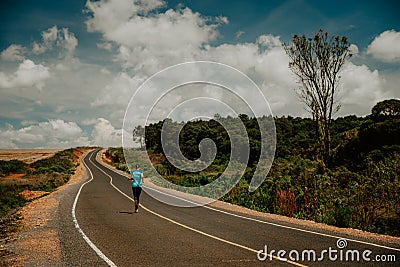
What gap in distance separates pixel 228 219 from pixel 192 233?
3.08m

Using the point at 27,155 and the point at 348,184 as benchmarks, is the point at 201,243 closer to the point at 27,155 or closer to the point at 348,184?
the point at 348,184

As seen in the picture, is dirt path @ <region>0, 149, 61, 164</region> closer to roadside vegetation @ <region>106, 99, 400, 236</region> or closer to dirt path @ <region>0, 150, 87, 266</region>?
roadside vegetation @ <region>106, 99, 400, 236</region>

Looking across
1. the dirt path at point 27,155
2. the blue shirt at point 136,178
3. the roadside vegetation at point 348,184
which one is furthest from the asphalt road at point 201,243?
the dirt path at point 27,155

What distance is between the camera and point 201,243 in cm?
884

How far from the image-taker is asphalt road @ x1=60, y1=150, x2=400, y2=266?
23.9 feet

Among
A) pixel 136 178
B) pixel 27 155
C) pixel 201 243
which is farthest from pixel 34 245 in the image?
pixel 27 155

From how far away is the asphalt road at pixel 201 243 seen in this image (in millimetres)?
7279

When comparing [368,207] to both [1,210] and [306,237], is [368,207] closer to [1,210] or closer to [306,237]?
[306,237]

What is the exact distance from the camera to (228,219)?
12.9 m

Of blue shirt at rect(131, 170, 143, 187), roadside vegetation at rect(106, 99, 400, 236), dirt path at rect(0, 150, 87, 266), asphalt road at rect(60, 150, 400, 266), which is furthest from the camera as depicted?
blue shirt at rect(131, 170, 143, 187)

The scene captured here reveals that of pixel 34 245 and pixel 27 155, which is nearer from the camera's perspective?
pixel 34 245

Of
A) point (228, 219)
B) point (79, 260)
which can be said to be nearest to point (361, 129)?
point (228, 219)

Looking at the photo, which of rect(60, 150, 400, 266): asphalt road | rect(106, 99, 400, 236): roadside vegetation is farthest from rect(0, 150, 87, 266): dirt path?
rect(106, 99, 400, 236): roadside vegetation

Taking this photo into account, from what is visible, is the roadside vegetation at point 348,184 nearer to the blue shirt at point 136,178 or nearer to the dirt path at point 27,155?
the blue shirt at point 136,178
